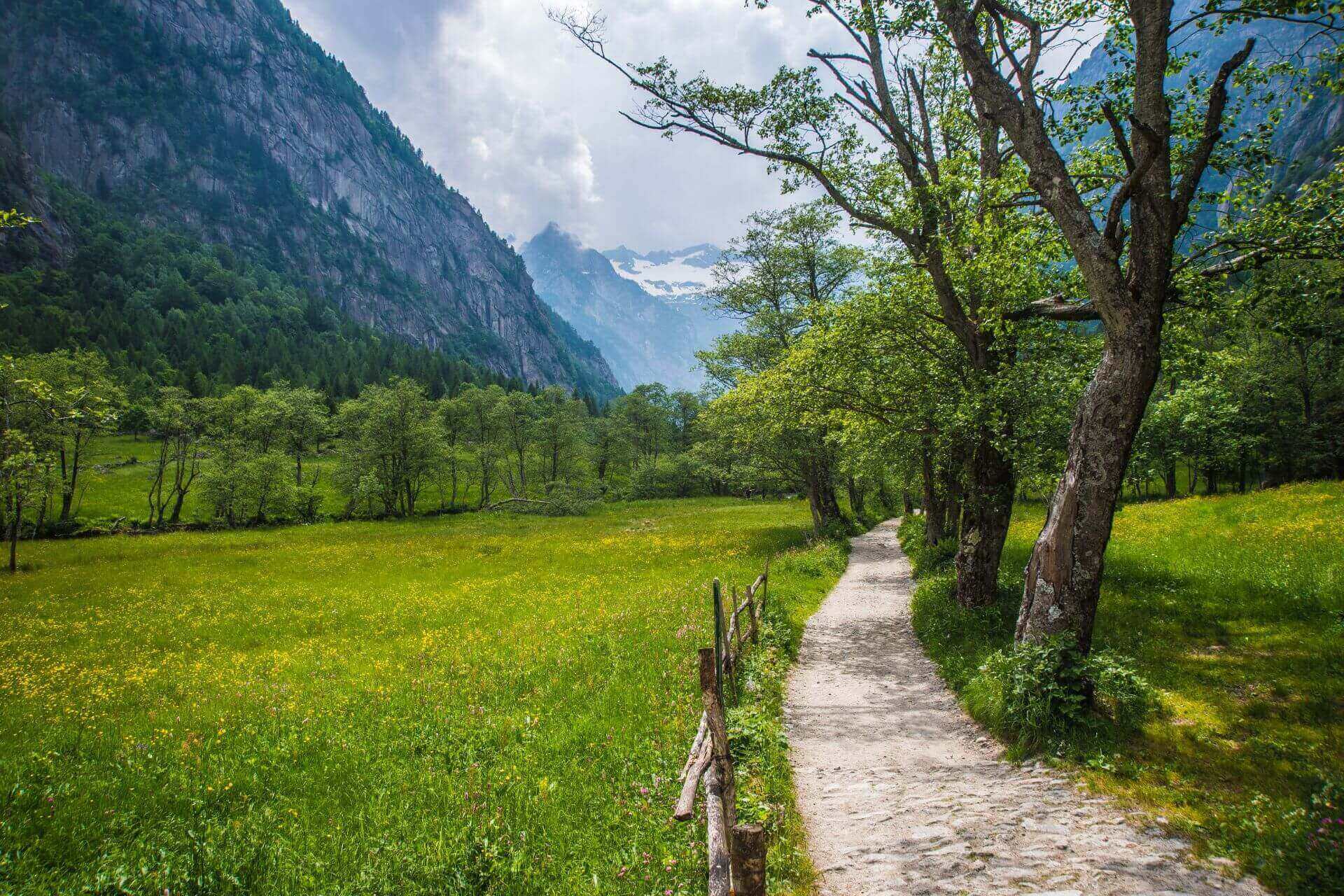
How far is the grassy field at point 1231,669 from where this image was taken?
5391 millimetres

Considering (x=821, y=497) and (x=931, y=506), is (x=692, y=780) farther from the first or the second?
(x=821, y=497)

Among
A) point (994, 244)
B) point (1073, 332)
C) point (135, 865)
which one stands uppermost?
point (994, 244)

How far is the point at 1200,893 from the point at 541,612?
17.6 metres

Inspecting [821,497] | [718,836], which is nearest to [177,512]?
[821,497]

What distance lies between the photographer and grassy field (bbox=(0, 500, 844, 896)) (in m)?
5.93

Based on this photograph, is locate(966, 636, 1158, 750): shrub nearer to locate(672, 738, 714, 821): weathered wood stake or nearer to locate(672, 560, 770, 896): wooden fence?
locate(672, 560, 770, 896): wooden fence

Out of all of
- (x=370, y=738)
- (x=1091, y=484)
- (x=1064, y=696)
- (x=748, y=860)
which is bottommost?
(x=370, y=738)

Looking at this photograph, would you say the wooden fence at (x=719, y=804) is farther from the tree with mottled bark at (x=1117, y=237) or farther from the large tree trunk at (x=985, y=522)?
the large tree trunk at (x=985, y=522)

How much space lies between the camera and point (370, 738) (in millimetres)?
9398

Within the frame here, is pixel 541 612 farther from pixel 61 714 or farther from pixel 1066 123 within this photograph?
pixel 1066 123

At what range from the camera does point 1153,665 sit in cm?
963

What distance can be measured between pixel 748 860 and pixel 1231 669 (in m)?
10.4

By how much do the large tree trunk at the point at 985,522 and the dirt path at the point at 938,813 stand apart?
3.91 m

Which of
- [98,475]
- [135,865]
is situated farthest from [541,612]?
[98,475]
